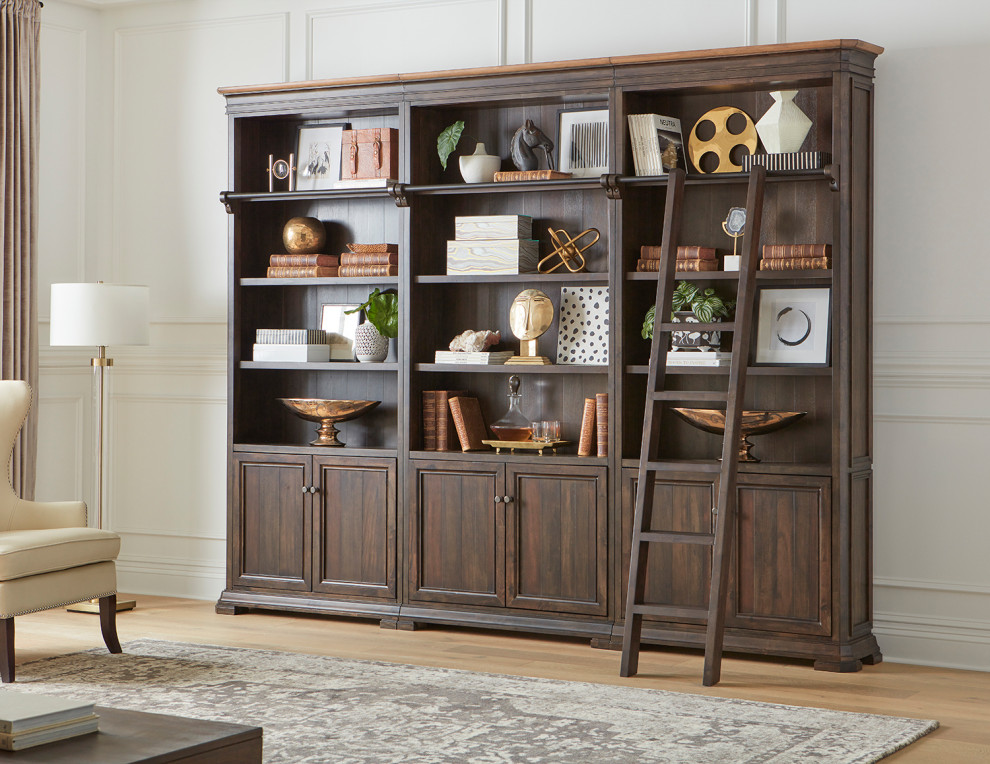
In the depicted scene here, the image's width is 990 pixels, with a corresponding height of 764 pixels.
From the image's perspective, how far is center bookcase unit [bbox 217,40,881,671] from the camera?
4820 mm

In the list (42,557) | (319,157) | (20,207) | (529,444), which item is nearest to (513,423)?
(529,444)

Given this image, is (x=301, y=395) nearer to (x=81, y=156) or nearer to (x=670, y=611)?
(x=81, y=156)

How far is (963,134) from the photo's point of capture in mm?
4859

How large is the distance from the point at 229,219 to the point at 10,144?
1.10m

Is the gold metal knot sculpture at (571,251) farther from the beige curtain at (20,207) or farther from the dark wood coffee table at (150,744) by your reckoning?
the dark wood coffee table at (150,744)

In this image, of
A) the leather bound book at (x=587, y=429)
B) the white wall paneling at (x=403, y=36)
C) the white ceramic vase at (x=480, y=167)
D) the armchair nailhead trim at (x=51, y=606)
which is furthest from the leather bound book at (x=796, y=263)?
the armchair nailhead trim at (x=51, y=606)

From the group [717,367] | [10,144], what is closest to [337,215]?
[10,144]

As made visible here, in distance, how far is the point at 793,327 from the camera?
16.3 feet

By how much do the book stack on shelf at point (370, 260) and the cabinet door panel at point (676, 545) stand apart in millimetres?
1398

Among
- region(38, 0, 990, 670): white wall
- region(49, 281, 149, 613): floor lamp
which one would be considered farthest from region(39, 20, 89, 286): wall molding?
region(49, 281, 149, 613): floor lamp

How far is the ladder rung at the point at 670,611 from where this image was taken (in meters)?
4.56

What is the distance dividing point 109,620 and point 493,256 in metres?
2.10

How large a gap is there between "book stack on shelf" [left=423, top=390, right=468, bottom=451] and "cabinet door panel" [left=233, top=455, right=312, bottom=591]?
0.56m

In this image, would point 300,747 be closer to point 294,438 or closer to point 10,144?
point 294,438
